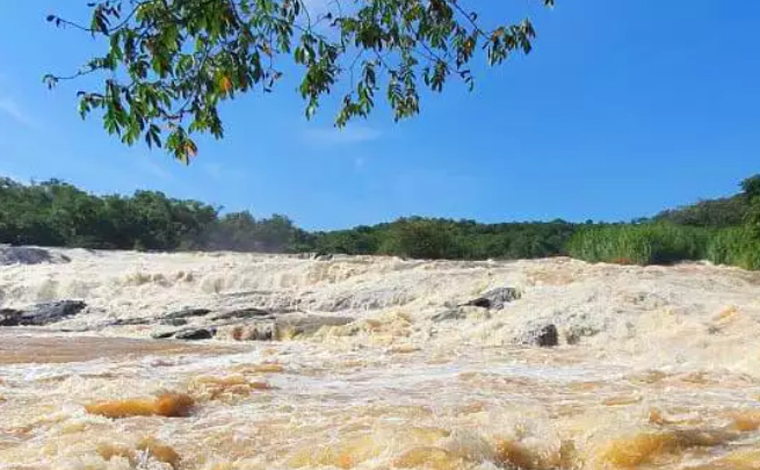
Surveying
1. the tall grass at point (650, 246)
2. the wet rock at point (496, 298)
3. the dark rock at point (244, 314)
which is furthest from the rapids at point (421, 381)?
the tall grass at point (650, 246)

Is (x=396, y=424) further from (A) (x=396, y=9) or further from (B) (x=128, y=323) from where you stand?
(B) (x=128, y=323)

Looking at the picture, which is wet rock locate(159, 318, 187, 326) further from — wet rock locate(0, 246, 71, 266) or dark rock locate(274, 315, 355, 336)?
wet rock locate(0, 246, 71, 266)

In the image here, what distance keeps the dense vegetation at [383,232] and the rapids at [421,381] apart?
4.35 metres

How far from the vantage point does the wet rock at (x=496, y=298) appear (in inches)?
470

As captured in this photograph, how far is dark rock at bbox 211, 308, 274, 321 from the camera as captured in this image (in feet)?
43.2

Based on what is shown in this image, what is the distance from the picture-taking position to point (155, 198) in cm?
3912

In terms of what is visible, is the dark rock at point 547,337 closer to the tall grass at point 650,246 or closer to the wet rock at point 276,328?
the wet rock at point 276,328

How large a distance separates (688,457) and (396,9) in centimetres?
262

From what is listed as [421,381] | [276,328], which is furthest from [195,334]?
[421,381]

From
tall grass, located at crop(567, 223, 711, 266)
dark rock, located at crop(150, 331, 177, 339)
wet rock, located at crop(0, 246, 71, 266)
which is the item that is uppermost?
tall grass, located at crop(567, 223, 711, 266)

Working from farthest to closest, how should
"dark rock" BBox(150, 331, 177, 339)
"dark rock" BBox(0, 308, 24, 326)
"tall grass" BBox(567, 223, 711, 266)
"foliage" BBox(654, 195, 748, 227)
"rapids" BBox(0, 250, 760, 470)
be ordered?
"foliage" BBox(654, 195, 748, 227)
"tall grass" BBox(567, 223, 711, 266)
"dark rock" BBox(0, 308, 24, 326)
"dark rock" BBox(150, 331, 177, 339)
"rapids" BBox(0, 250, 760, 470)

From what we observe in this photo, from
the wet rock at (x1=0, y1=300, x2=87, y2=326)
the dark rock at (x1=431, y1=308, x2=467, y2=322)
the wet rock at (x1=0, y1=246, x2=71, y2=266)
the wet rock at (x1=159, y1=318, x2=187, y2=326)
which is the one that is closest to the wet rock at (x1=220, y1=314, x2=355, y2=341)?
the wet rock at (x1=159, y1=318, x2=187, y2=326)

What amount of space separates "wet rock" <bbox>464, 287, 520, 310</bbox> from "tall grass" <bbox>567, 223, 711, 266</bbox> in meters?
7.48

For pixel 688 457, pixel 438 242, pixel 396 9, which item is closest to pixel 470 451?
pixel 688 457
